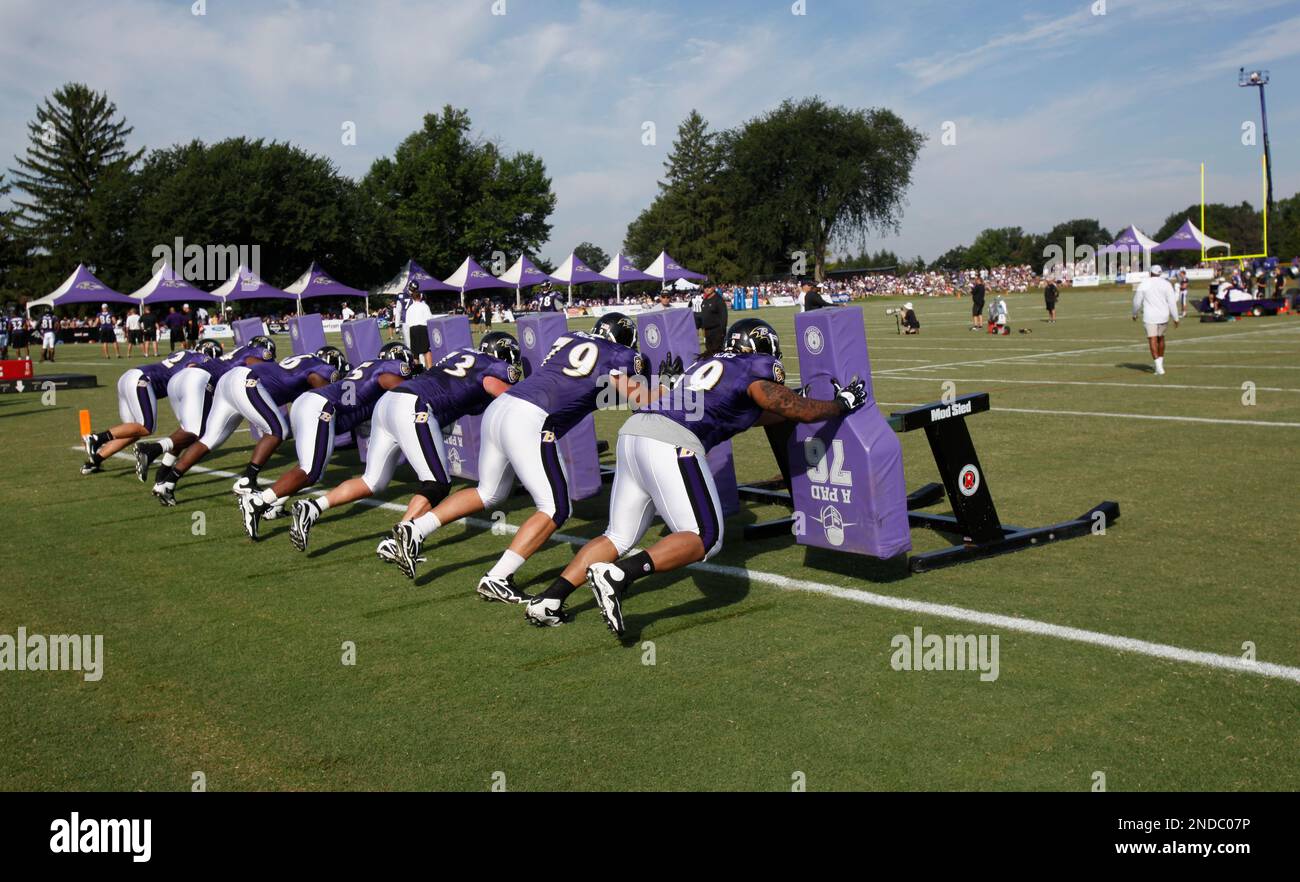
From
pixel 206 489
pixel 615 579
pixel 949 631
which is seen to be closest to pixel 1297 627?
pixel 949 631

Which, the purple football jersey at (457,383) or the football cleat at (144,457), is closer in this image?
the purple football jersey at (457,383)

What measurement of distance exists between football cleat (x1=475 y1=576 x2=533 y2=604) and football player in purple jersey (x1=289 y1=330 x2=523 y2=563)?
1.67 m

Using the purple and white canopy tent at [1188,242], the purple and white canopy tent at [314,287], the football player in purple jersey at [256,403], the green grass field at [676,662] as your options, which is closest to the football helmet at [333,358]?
the football player in purple jersey at [256,403]

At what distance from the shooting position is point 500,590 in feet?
21.3

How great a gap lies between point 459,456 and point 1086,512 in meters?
6.28

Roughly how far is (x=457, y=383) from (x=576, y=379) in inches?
73.4

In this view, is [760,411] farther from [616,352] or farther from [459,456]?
[459,456]

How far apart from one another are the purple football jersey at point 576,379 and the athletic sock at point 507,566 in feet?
3.04

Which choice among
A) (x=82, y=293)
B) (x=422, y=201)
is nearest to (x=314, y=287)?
→ (x=82, y=293)

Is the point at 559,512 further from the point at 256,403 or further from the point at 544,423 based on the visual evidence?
the point at 256,403

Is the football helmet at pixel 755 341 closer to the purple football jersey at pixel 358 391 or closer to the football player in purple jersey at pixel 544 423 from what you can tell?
the football player in purple jersey at pixel 544 423

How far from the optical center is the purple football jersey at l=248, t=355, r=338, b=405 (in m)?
10.7

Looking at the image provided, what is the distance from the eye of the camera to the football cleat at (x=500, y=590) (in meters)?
6.48

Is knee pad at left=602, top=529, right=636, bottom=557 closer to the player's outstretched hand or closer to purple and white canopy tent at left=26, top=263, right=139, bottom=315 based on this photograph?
the player's outstretched hand
